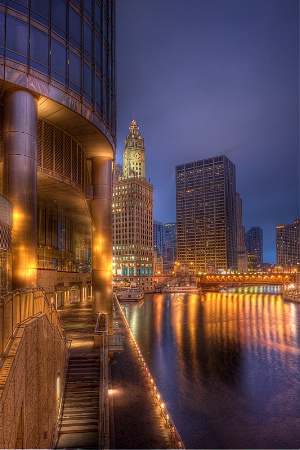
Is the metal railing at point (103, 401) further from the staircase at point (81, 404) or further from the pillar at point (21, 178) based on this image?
the pillar at point (21, 178)

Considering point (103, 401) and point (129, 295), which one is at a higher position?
point (103, 401)

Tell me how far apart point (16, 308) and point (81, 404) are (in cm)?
1167

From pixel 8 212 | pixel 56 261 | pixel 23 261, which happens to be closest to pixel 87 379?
pixel 23 261

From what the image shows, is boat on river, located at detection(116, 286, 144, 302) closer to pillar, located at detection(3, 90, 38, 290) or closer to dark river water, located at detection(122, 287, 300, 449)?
dark river water, located at detection(122, 287, 300, 449)

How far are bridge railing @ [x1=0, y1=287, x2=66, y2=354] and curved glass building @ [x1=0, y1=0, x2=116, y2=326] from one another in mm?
7935

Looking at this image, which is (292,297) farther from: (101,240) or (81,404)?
(81,404)

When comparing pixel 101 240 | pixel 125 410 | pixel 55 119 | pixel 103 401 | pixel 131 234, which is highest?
pixel 55 119

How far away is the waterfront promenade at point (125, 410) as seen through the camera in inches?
719

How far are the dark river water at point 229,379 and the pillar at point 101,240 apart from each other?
8634 millimetres

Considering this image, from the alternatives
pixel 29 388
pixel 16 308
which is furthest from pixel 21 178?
pixel 29 388

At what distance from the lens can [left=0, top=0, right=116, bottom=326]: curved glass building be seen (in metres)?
22.8

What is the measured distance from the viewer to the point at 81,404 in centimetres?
2077

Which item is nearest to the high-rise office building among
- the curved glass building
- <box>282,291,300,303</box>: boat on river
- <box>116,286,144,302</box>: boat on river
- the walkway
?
<box>116,286,144,302</box>: boat on river

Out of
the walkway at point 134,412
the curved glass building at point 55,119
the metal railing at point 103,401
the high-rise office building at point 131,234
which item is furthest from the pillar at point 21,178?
the high-rise office building at point 131,234
